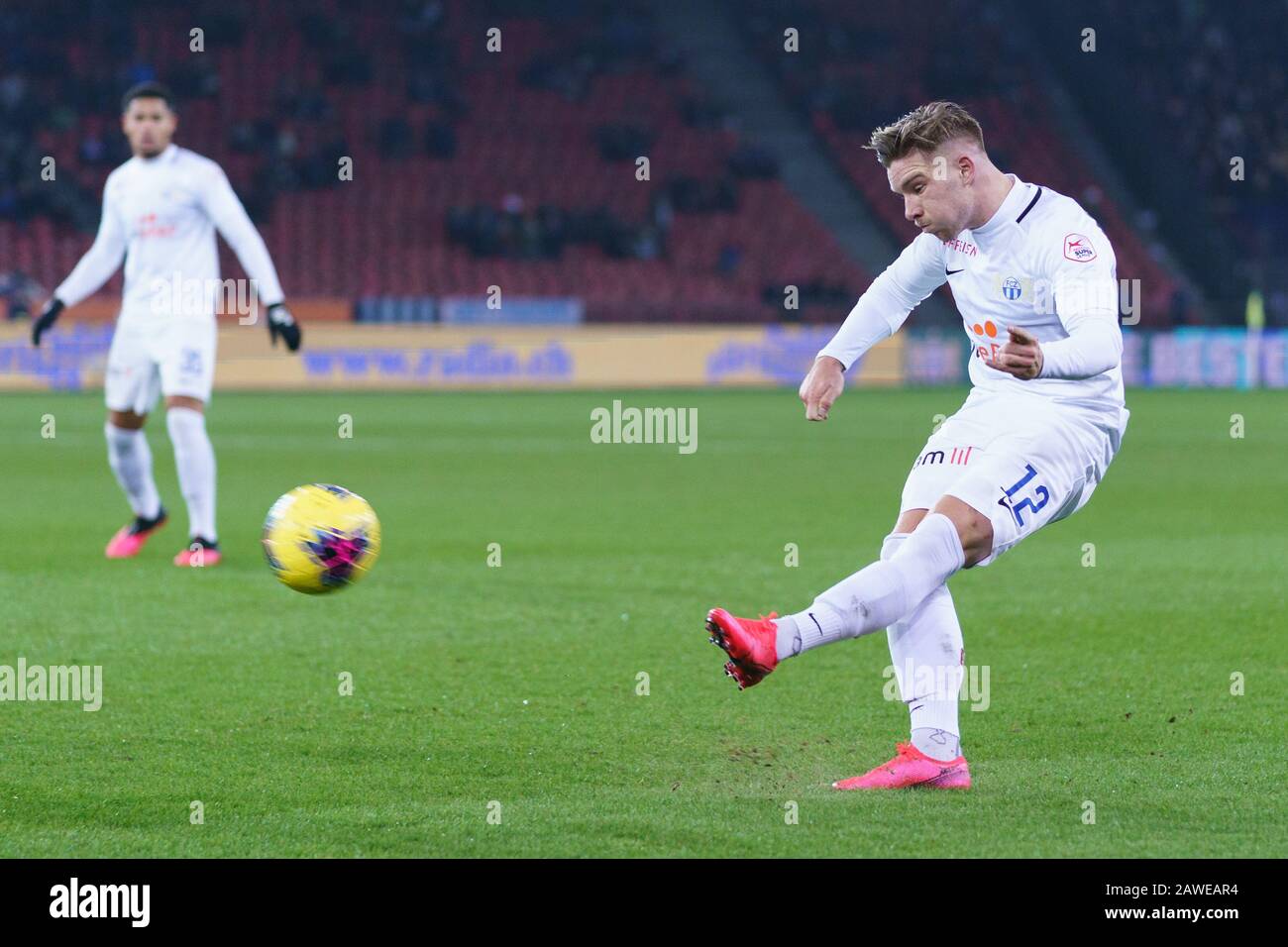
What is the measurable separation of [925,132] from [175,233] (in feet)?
19.7

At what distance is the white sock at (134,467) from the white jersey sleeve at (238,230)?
109cm

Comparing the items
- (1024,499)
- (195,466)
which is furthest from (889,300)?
(195,466)

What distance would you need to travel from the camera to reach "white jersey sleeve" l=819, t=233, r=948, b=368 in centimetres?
523

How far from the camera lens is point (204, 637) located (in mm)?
7441

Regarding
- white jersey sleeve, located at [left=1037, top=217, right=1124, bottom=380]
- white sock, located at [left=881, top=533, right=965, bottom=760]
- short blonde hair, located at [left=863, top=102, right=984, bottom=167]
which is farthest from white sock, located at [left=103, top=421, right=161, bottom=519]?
white jersey sleeve, located at [left=1037, top=217, right=1124, bottom=380]

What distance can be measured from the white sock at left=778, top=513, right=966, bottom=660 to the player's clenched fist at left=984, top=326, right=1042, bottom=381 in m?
0.53

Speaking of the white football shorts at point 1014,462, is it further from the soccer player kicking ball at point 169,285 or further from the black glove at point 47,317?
the black glove at point 47,317

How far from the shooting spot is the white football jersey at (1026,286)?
15.5 ft

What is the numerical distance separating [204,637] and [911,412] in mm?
17234

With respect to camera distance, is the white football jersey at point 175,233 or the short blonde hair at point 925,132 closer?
the short blonde hair at point 925,132

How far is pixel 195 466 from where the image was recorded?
9570 mm

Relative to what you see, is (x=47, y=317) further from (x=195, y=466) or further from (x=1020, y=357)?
(x=1020, y=357)

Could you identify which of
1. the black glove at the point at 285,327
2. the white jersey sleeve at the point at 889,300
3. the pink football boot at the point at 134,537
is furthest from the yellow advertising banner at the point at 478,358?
the white jersey sleeve at the point at 889,300

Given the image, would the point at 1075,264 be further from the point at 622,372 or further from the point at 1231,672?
the point at 622,372
